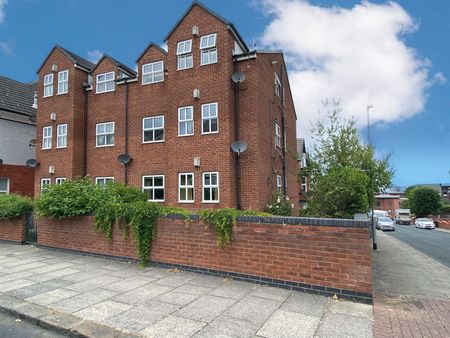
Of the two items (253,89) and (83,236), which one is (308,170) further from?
(83,236)

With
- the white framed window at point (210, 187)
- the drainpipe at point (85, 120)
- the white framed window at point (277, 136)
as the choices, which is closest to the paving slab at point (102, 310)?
the white framed window at point (210, 187)

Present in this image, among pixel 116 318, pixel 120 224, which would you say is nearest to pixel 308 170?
pixel 120 224

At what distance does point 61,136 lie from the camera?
1806 cm

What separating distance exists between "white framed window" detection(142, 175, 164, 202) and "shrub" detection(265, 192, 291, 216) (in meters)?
5.37

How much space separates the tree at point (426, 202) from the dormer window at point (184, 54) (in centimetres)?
6562

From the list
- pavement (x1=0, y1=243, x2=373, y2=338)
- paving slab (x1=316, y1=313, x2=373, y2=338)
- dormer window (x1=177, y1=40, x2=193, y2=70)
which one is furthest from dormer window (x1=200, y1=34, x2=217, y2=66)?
paving slab (x1=316, y1=313, x2=373, y2=338)

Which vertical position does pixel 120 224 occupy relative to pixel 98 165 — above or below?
below

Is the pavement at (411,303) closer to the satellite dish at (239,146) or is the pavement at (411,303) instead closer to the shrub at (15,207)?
the satellite dish at (239,146)

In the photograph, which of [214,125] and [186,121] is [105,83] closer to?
[186,121]

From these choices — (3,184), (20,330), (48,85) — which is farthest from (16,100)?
(20,330)

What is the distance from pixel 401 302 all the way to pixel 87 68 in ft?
63.9

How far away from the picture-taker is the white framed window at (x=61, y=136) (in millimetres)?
17906

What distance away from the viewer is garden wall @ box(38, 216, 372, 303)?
558 centimetres

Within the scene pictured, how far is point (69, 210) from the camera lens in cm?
921
